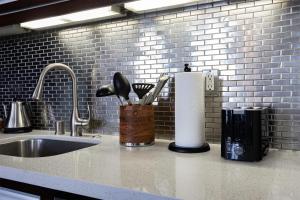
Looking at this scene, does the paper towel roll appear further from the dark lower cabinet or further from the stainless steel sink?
the stainless steel sink

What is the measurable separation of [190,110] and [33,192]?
2.12 feet

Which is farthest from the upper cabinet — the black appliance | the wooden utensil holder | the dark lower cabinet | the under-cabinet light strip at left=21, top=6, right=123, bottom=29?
the dark lower cabinet

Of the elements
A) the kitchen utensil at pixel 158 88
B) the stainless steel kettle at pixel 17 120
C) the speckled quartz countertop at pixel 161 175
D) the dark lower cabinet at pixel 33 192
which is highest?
the kitchen utensil at pixel 158 88

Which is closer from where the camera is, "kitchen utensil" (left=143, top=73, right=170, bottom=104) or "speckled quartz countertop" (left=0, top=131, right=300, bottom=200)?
"speckled quartz countertop" (left=0, top=131, right=300, bottom=200)

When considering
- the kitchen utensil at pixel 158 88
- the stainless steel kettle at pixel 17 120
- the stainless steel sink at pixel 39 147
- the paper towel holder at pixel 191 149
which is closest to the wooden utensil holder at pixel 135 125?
the kitchen utensil at pixel 158 88

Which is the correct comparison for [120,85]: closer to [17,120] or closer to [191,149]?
[191,149]

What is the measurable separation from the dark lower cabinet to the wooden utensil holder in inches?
17.5

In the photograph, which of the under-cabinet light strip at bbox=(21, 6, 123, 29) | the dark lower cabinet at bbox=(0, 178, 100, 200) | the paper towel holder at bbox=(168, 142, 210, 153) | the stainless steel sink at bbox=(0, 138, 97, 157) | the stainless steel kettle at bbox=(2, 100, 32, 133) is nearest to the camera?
the dark lower cabinet at bbox=(0, 178, 100, 200)

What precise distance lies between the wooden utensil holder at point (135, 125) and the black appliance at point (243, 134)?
384mm

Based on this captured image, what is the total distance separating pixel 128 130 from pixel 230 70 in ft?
1.73

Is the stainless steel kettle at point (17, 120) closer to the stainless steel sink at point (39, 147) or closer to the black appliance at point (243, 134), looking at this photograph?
the stainless steel sink at point (39, 147)

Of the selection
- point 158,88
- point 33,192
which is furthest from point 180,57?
point 33,192

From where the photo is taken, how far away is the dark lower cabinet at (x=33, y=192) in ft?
2.66

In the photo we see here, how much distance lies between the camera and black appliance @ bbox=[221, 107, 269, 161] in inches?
36.3
